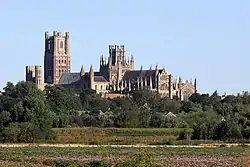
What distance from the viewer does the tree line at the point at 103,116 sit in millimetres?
66000

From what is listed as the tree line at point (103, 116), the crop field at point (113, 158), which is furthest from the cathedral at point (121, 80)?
the crop field at point (113, 158)

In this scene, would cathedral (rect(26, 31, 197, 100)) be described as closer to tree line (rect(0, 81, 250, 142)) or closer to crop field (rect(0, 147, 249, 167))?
tree line (rect(0, 81, 250, 142))

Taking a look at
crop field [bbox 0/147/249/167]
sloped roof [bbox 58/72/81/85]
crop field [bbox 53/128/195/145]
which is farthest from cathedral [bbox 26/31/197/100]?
crop field [bbox 0/147/249/167]

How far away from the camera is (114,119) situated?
96125 mm

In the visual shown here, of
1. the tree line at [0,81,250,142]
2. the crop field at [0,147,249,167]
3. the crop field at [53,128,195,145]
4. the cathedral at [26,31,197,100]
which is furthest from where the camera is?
the cathedral at [26,31,197,100]

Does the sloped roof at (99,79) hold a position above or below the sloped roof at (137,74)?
below

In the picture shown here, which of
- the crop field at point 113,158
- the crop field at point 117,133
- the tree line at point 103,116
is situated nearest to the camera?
the crop field at point 113,158

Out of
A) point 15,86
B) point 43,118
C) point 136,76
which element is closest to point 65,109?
point 15,86

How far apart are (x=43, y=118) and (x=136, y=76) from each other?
122 metres

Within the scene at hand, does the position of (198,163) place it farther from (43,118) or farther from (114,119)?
(114,119)

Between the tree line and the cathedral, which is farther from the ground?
the cathedral

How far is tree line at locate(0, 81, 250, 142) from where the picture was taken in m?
66.0

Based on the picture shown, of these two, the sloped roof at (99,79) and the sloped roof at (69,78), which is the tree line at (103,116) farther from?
the sloped roof at (69,78)

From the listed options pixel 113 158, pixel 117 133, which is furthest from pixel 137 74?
pixel 113 158
